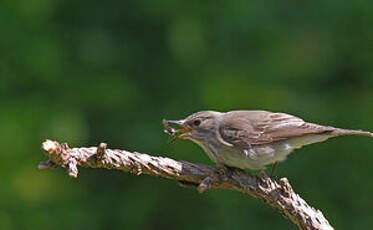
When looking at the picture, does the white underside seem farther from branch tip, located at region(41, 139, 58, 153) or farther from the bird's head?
branch tip, located at region(41, 139, 58, 153)

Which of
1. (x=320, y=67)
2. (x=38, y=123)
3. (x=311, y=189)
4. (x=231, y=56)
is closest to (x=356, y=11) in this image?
(x=320, y=67)

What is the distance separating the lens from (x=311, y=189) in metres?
7.41

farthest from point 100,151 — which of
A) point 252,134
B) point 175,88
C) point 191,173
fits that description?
point 175,88

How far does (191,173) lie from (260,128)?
1.95 metres

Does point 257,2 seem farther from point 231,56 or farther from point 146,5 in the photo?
point 146,5

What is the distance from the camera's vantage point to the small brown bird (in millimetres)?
4910

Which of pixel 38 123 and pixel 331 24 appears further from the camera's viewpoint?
pixel 331 24

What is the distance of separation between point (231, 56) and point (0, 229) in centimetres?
364

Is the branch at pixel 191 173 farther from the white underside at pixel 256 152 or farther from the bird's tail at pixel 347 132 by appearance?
the bird's tail at pixel 347 132

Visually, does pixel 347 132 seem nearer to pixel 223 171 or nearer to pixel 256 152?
pixel 256 152

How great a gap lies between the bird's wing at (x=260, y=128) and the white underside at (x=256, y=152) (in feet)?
0.19

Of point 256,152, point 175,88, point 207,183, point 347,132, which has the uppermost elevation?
point 207,183

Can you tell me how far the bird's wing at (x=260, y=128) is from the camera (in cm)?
505

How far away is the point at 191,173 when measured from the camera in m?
3.44
